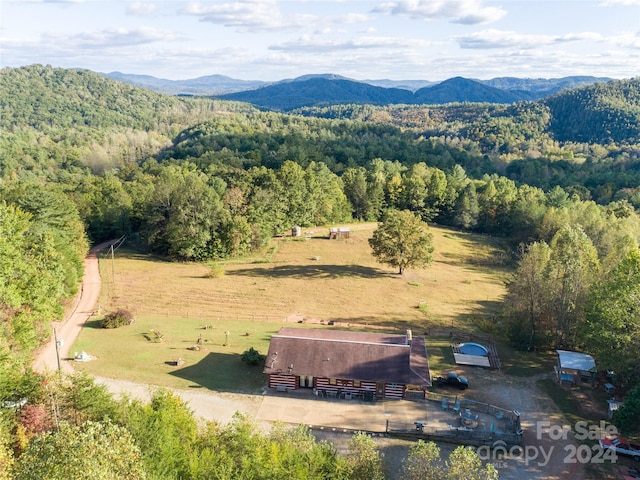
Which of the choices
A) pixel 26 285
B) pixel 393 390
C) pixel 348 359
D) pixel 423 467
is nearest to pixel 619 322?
pixel 393 390

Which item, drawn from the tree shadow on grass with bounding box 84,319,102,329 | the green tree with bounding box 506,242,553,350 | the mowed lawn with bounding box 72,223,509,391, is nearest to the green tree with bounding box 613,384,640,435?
the green tree with bounding box 506,242,553,350

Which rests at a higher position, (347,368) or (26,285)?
(26,285)

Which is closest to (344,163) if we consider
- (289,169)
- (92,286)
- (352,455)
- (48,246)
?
(289,169)

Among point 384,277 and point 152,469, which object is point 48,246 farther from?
point 384,277

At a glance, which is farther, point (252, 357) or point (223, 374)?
point (252, 357)

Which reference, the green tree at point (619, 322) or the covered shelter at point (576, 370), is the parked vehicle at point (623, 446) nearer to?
the green tree at point (619, 322)

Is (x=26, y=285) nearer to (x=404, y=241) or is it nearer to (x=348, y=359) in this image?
(x=348, y=359)

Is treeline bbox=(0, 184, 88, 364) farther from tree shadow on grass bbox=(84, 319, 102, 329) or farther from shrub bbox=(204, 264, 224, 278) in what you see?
shrub bbox=(204, 264, 224, 278)
